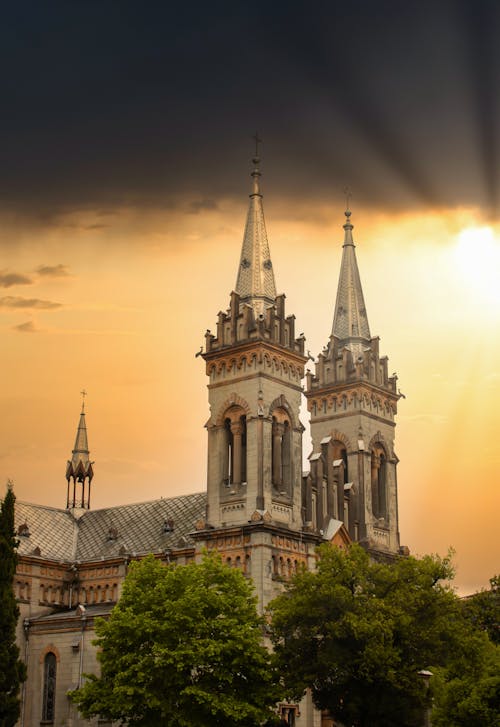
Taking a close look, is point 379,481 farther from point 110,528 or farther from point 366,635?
point 366,635

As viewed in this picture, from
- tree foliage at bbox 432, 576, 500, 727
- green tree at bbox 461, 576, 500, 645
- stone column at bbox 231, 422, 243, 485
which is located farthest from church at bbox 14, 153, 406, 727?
tree foliage at bbox 432, 576, 500, 727

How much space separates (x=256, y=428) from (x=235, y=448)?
2.29m

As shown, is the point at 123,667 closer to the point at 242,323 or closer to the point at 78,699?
the point at 78,699

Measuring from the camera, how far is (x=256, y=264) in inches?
2960

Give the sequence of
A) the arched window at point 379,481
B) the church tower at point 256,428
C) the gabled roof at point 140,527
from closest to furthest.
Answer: the church tower at point 256,428, the gabled roof at point 140,527, the arched window at point 379,481

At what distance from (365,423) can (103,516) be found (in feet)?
71.9

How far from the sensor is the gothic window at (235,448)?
231ft

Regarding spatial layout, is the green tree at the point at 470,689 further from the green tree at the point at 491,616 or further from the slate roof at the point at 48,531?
the slate roof at the point at 48,531

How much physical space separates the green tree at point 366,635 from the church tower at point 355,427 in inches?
793

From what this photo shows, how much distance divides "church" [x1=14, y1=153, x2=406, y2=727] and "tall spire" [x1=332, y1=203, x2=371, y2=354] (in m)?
0.20

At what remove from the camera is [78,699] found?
53719mm

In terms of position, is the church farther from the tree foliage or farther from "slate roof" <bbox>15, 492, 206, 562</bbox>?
the tree foliage

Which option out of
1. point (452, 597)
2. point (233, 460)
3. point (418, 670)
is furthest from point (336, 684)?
point (233, 460)

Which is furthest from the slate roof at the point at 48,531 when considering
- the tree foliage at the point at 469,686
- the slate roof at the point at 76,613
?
the tree foliage at the point at 469,686
